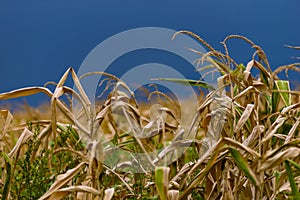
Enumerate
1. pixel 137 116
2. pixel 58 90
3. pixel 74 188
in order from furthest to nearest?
1. pixel 137 116
2. pixel 58 90
3. pixel 74 188

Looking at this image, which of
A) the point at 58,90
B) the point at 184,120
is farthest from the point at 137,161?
the point at 58,90

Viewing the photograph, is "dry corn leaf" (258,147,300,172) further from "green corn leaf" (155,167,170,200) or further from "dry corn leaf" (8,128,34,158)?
"dry corn leaf" (8,128,34,158)

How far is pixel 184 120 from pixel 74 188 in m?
0.63

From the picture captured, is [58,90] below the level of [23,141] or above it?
above

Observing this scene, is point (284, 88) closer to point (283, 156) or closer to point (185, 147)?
point (185, 147)

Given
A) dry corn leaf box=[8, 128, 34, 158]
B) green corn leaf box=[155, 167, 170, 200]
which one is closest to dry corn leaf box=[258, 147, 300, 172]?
green corn leaf box=[155, 167, 170, 200]

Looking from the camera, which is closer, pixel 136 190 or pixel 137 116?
pixel 136 190

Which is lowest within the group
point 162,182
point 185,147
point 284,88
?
point 162,182

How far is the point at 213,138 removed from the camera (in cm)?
154

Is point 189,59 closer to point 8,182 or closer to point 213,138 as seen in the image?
point 213,138

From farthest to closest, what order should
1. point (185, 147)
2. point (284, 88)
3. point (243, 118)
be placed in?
1. point (284, 88)
2. point (185, 147)
3. point (243, 118)

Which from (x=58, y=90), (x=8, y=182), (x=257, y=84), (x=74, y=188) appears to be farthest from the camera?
(x=257, y=84)

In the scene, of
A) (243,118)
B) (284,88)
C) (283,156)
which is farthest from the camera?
(284,88)

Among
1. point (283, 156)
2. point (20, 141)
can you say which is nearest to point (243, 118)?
point (283, 156)
